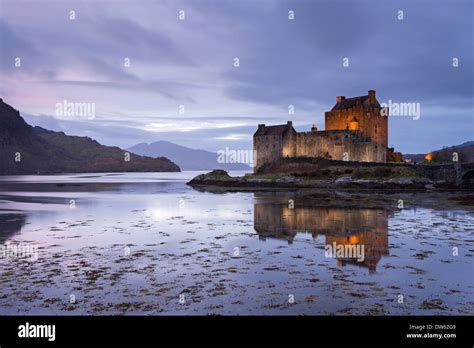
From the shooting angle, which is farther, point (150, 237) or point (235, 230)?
point (235, 230)

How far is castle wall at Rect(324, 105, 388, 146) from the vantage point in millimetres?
67250

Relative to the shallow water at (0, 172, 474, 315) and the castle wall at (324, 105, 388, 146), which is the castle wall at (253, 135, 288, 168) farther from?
the shallow water at (0, 172, 474, 315)

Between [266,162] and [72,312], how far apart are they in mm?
64088

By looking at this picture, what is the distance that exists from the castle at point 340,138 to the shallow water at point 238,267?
43607 millimetres

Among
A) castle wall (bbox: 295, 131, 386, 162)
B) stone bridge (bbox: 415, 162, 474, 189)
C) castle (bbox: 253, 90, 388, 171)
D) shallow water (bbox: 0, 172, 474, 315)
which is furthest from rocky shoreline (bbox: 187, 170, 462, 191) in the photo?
shallow water (bbox: 0, 172, 474, 315)

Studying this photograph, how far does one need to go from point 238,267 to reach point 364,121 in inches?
2405

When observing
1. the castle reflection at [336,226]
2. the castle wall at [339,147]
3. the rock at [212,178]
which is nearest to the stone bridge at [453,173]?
the castle wall at [339,147]

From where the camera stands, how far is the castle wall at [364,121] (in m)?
Result: 67.2

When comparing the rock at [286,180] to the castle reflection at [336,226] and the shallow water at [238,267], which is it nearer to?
the castle reflection at [336,226]

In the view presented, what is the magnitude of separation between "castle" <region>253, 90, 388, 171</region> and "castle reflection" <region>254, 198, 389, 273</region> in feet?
128

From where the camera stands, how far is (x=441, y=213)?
25344mm

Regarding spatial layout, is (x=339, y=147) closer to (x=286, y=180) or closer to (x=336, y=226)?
(x=286, y=180)
